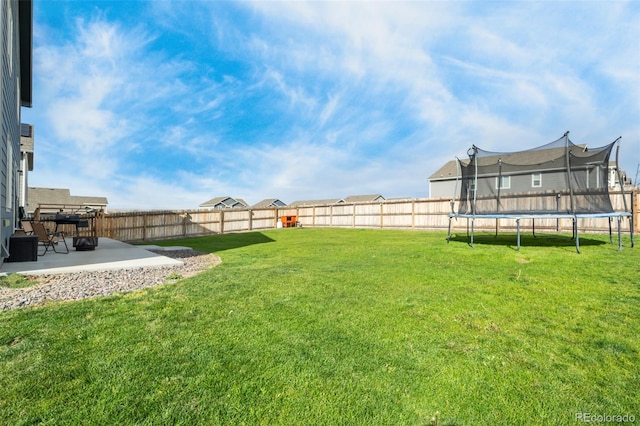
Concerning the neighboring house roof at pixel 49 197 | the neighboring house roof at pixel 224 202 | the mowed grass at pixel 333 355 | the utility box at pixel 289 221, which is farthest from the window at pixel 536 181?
the neighboring house roof at pixel 49 197

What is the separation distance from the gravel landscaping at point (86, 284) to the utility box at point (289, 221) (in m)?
14.1

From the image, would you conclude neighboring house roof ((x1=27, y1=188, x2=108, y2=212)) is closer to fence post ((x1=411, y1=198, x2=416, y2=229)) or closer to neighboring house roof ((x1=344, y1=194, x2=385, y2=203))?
neighboring house roof ((x1=344, y1=194, x2=385, y2=203))

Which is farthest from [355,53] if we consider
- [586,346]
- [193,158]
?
[193,158]

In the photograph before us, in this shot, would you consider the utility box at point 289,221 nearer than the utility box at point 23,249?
No

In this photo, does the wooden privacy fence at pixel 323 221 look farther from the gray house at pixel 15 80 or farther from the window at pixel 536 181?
the window at pixel 536 181

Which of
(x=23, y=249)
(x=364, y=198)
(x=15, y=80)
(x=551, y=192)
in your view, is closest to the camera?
(x=23, y=249)

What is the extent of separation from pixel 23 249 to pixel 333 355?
7677mm

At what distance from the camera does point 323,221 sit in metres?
20.2

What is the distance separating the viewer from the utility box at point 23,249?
6289 mm

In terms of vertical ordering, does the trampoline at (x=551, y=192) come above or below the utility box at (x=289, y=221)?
above

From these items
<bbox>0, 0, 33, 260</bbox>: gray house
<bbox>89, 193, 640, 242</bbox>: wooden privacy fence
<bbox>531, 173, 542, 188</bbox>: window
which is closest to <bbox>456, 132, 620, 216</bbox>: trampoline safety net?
<bbox>89, 193, 640, 242</bbox>: wooden privacy fence

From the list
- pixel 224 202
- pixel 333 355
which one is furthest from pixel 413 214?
pixel 224 202

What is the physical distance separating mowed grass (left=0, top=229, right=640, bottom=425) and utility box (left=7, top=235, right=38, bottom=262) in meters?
4.44

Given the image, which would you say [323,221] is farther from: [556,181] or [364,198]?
[364,198]
